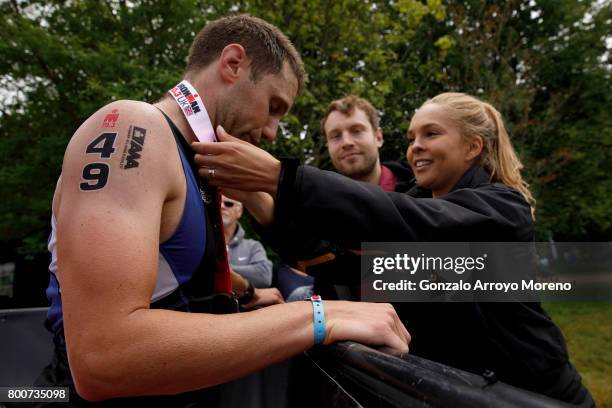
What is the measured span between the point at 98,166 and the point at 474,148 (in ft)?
6.08

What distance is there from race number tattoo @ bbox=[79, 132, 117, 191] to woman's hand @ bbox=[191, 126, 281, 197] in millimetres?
299

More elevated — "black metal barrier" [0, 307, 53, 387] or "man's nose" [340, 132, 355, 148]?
"man's nose" [340, 132, 355, 148]

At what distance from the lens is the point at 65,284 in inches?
46.6

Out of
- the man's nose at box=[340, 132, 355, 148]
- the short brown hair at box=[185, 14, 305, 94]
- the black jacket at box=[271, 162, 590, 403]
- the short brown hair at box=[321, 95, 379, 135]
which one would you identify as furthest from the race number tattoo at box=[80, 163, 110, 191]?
the short brown hair at box=[321, 95, 379, 135]

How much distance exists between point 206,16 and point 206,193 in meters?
6.90

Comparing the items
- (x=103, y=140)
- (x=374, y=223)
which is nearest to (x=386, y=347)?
(x=374, y=223)

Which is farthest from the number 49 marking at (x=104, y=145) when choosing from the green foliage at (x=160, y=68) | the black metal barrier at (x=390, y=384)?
the green foliage at (x=160, y=68)

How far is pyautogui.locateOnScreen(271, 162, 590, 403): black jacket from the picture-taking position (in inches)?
63.2

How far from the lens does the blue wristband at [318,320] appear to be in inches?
51.1

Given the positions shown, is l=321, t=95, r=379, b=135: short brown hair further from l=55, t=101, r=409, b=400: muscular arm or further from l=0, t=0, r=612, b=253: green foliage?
l=55, t=101, r=409, b=400: muscular arm

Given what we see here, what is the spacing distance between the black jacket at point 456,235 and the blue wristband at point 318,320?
351 millimetres

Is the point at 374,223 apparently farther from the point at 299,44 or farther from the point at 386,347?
the point at 299,44

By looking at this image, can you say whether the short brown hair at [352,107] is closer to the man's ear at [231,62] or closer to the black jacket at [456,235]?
the black jacket at [456,235]

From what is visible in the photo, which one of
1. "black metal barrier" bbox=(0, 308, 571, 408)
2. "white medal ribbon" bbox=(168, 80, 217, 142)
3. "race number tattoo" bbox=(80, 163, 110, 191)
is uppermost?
"white medal ribbon" bbox=(168, 80, 217, 142)
